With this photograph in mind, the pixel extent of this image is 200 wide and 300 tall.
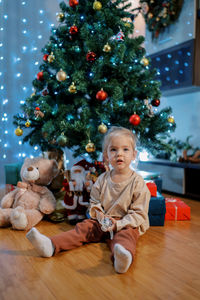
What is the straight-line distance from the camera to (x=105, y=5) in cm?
175

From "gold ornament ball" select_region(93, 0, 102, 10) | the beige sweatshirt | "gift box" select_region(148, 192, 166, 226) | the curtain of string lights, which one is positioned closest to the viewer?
the beige sweatshirt

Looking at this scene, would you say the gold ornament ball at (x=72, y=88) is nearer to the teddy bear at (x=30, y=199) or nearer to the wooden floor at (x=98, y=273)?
the teddy bear at (x=30, y=199)

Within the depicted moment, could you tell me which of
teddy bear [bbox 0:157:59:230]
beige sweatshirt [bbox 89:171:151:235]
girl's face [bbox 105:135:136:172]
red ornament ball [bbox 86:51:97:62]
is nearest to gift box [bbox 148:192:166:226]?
beige sweatshirt [bbox 89:171:151:235]

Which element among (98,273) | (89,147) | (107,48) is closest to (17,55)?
(107,48)

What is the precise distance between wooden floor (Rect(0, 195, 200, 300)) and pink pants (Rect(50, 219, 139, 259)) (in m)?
0.03

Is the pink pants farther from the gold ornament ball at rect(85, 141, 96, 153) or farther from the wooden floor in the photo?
the gold ornament ball at rect(85, 141, 96, 153)

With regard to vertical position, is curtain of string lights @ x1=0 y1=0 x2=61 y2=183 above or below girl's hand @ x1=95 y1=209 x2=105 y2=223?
above

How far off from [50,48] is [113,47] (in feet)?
1.68

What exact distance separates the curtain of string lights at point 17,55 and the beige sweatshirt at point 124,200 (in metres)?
1.25

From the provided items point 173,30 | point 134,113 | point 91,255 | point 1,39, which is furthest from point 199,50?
point 91,255

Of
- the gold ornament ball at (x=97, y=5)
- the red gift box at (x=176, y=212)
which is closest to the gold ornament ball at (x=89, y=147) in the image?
the red gift box at (x=176, y=212)

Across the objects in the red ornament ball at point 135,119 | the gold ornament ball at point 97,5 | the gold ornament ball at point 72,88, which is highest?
the gold ornament ball at point 97,5

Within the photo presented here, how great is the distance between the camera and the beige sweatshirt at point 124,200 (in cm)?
121

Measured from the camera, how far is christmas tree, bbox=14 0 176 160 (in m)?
1.63
